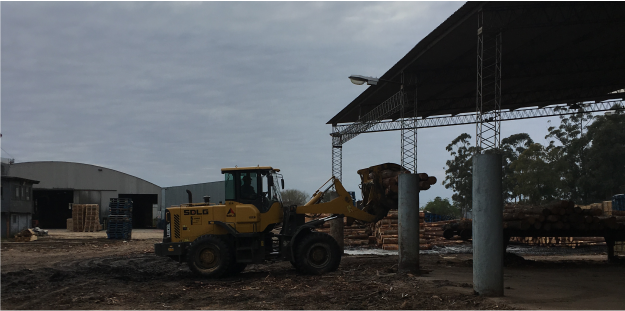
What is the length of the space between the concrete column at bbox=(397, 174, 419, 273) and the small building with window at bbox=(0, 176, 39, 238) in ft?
99.9

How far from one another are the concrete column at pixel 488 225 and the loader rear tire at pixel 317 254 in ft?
17.0

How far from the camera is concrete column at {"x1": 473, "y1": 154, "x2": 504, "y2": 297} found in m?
10.2

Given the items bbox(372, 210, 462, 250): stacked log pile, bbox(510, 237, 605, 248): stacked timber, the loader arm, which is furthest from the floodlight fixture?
bbox(510, 237, 605, 248): stacked timber

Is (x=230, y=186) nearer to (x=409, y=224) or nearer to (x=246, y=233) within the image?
(x=246, y=233)

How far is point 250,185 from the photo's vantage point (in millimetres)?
15258

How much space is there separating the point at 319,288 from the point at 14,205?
105ft

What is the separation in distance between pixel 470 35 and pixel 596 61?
23.6 feet

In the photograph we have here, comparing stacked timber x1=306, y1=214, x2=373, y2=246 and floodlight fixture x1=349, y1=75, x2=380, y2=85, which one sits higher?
floodlight fixture x1=349, y1=75, x2=380, y2=85

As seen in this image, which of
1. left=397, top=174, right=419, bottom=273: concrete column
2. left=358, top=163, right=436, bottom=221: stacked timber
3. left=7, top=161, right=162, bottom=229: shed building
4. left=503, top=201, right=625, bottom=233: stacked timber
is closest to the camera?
left=397, top=174, right=419, bottom=273: concrete column

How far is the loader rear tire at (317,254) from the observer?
48.2ft

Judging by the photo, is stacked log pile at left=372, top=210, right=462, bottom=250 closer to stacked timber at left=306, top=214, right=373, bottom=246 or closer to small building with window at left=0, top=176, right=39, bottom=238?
stacked timber at left=306, top=214, right=373, bottom=246

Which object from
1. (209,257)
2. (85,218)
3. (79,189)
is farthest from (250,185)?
(79,189)

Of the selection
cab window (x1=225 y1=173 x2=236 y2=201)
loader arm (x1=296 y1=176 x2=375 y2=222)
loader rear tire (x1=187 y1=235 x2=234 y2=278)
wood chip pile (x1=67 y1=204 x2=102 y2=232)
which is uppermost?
cab window (x1=225 y1=173 x2=236 y2=201)

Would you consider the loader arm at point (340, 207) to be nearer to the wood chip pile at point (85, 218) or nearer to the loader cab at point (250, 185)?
the loader cab at point (250, 185)
